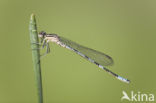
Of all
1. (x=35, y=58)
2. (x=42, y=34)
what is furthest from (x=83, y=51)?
(x=35, y=58)

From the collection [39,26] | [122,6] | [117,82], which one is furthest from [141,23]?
[39,26]

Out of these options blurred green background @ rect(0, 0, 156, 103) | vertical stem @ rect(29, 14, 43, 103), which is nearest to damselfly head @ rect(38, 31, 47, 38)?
blurred green background @ rect(0, 0, 156, 103)

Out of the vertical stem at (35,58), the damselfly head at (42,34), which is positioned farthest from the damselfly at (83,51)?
the vertical stem at (35,58)

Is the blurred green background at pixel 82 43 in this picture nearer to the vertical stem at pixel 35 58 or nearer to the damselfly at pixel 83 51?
the damselfly at pixel 83 51

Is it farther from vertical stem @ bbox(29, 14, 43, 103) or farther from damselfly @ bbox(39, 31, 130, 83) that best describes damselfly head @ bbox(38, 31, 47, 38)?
vertical stem @ bbox(29, 14, 43, 103)

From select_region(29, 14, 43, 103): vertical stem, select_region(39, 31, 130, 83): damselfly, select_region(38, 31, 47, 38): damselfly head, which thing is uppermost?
select_region(38, 31, 47, 38): damselfly head

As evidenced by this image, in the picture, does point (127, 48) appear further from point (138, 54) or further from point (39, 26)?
point (39, 26)
